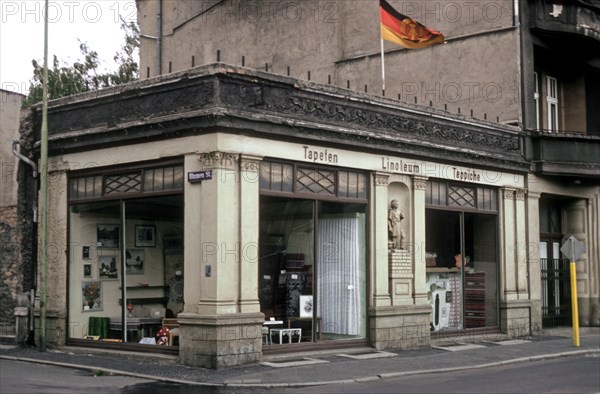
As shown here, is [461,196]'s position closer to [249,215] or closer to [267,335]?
[267,335]

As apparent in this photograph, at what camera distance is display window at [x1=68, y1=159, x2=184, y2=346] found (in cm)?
1767

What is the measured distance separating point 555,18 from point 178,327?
14.5 meters

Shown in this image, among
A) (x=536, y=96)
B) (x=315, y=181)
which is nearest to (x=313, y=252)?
(x=315, y=181)

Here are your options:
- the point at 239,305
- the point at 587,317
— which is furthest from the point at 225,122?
the point at 587,317

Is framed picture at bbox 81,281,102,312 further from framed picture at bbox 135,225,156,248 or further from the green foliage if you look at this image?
the green foliage

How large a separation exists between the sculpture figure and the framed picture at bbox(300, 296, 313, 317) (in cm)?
279

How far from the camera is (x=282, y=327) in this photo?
57.9ft

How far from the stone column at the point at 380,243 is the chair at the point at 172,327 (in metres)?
4.64

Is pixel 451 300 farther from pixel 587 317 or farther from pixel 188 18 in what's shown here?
pixel 188 18

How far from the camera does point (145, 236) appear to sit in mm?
18766

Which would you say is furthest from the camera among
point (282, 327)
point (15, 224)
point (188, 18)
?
point (188, 18)

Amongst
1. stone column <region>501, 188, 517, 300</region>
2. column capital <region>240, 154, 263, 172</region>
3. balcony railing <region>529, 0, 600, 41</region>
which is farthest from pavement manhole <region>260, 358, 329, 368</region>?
balcony railing <region>529, 0, 600, 41</region>

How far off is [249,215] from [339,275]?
136 inches

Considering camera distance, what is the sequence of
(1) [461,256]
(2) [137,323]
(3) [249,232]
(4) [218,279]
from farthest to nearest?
(1) [461,256] < (2) [137,323] < (3) [249,232] < (4) [218,279]
